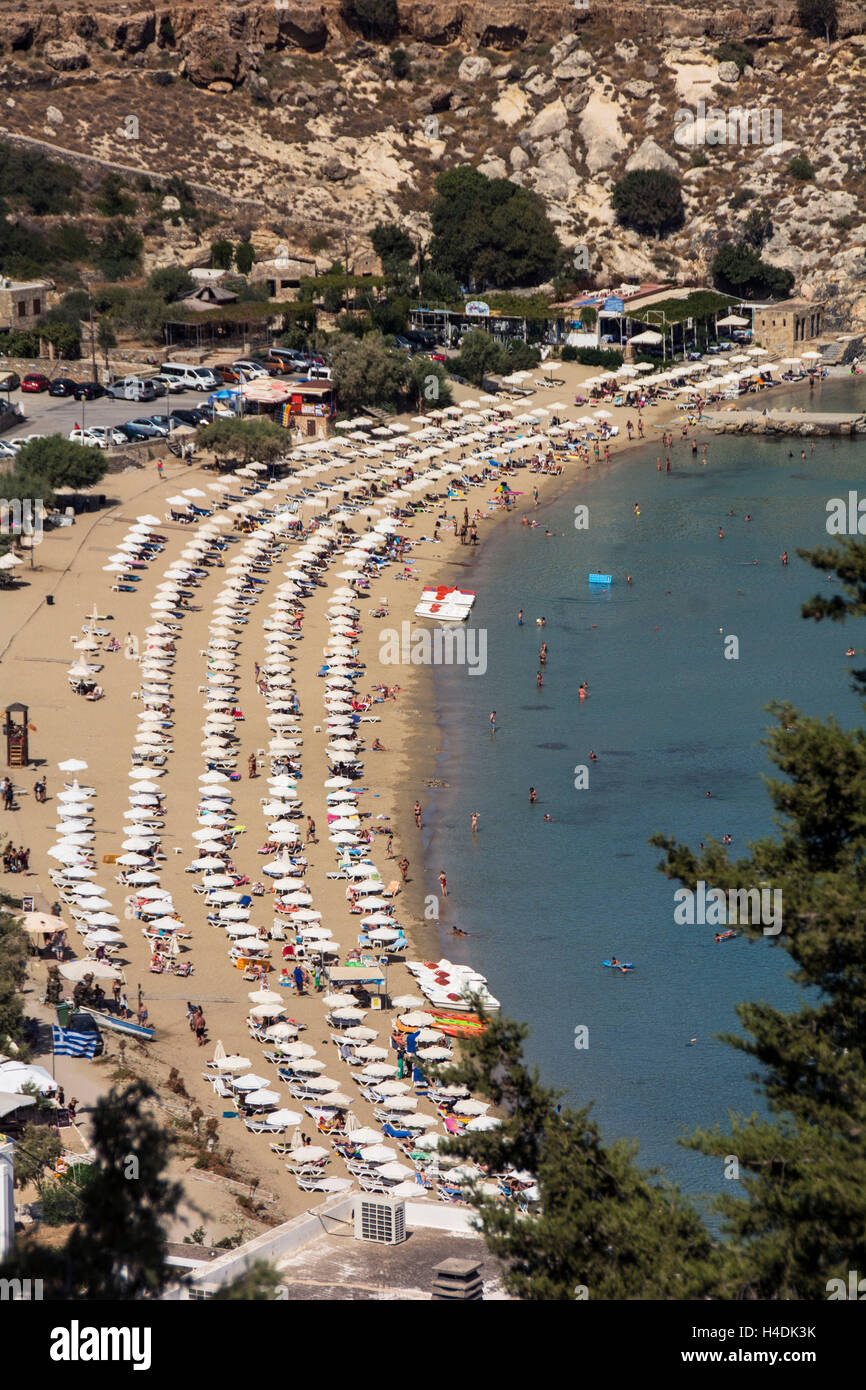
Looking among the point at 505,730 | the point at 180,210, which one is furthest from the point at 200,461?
the point at 180,210

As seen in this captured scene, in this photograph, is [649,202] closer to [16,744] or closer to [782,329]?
[782,329]

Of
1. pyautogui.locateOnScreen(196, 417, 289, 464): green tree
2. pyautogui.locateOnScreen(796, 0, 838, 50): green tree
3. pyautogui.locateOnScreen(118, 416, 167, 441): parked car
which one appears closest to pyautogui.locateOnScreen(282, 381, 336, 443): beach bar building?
pyautogui.locateOnScreen(196, 417, 289, 464): green tree

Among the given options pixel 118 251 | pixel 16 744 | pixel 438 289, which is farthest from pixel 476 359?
pixel 16 744

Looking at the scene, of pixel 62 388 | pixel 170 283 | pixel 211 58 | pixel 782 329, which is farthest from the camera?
pixel 211 58

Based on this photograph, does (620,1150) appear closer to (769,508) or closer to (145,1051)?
(145,1051)

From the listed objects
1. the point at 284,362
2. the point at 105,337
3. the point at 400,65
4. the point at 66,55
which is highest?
the point at 400,65
